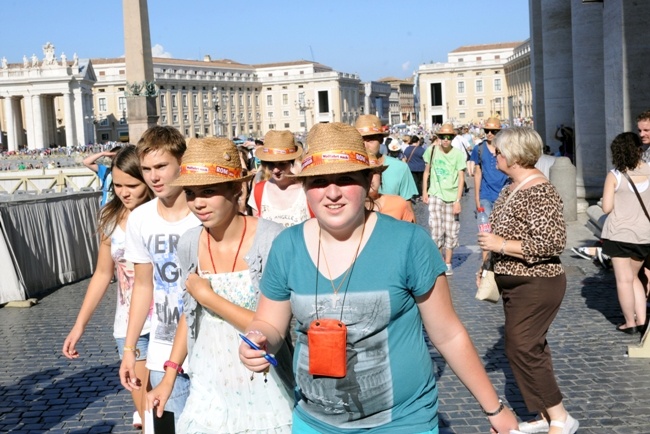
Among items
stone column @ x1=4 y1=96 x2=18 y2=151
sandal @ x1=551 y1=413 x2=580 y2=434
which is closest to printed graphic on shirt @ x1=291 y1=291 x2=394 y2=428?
sandal @ x1=551 y1=413 x2=580 y2=434

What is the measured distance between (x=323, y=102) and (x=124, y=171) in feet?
433

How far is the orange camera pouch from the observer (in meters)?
2.33

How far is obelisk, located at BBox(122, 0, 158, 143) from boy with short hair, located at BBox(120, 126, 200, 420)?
1905cm

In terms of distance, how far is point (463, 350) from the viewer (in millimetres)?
2482

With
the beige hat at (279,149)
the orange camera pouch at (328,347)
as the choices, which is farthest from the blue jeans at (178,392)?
the beige hat at (279,149)

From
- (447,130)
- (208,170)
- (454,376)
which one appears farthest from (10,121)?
(208,170)

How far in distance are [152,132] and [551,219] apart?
1.77 m

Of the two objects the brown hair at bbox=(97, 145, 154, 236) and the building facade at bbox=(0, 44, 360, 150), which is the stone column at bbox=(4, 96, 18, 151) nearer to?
the building facade at bbox=(0, 44, 360, 150)

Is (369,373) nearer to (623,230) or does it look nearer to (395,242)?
(395,242)

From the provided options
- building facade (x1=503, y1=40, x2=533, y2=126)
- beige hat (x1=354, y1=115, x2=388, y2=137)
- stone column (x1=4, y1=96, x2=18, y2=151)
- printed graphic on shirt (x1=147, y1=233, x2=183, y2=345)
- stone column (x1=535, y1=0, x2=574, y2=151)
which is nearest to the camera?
printed graphic on shirt (x1=147, y1=233, x2=183, y2=345)

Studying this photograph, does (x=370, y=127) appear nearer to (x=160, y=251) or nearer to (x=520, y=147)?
(x=520, y=147)

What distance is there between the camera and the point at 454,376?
5.70m

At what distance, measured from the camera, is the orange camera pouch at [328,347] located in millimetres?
2326

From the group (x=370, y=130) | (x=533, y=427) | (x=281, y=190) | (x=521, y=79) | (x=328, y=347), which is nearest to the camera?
(x=328, y=347)
